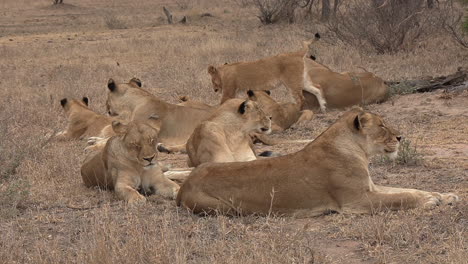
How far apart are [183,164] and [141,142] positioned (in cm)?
169

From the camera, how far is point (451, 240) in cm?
439

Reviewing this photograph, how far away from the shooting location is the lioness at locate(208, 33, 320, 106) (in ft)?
33.3

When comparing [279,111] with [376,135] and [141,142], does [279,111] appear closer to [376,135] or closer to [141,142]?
[141,142]

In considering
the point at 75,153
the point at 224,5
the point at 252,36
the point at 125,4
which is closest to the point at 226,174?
the point at 75,153

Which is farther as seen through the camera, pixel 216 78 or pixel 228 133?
pixel 216 78

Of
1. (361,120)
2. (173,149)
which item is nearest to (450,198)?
(361,120)

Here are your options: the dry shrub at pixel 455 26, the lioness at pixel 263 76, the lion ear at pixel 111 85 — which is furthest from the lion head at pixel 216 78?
the dry shrub at pixel 455 26

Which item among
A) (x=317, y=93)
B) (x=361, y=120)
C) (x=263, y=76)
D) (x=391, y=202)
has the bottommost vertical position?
(x=317, y=93)

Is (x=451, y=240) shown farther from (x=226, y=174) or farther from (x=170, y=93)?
(x=170, y=93)

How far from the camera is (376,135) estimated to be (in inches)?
217

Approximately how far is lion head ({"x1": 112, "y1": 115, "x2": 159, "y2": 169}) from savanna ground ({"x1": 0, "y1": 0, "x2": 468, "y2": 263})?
0.32m

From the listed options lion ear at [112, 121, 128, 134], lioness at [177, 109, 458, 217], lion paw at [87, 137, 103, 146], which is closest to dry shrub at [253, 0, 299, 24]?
lion paw at [87, 137, 103, 146]

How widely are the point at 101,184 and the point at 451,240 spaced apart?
3.01m

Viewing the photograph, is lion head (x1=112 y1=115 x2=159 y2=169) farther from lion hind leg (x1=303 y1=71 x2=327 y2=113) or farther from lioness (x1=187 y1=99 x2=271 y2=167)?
lion hind leg (x1=303 y1=71 x2=327 y2=113)
